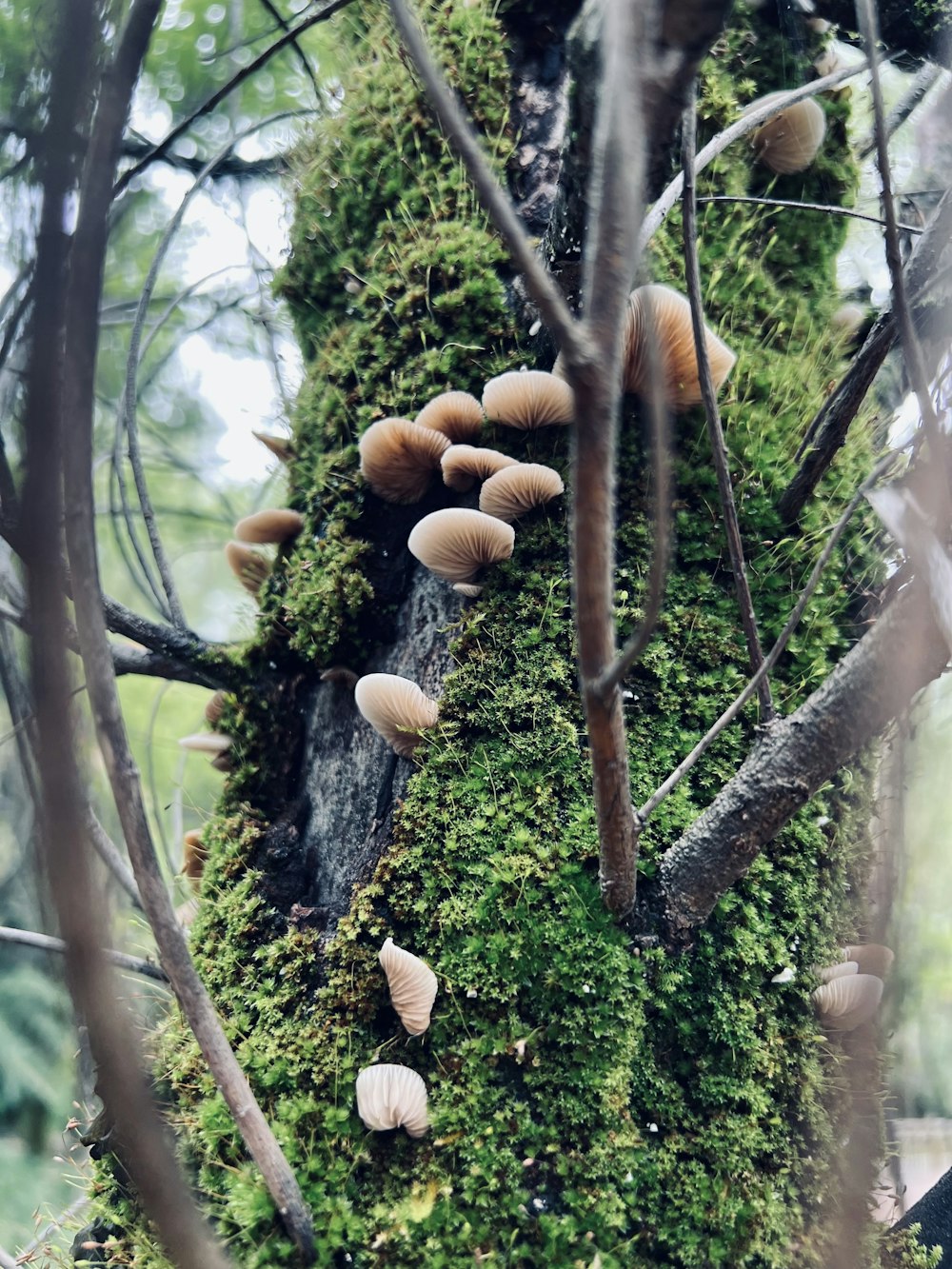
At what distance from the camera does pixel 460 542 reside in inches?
72.3

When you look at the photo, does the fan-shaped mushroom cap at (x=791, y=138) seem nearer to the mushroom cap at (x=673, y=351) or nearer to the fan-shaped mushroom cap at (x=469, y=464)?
the mushroom cap at (x=673, y=351)

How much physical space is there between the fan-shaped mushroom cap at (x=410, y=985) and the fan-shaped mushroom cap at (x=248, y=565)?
1.43 metres

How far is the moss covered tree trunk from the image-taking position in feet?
4.58

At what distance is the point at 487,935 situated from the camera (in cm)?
154

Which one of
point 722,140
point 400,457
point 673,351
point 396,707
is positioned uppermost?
point 722,140

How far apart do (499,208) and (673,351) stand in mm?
1309

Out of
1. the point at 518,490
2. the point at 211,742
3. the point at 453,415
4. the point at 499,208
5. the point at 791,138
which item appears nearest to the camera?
the point at 499,208

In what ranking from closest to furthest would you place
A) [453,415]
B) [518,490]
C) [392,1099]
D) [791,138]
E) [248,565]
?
[392,1099] → [518,490] → [453,415] → [791,138] → [248,565]

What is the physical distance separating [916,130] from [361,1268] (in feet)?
14.7

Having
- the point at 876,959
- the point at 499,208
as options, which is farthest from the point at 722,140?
the point at 876,959

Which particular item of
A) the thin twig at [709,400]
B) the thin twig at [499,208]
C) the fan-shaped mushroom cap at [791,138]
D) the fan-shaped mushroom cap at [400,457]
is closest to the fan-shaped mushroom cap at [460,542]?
the fan-shaped mushroom cap at [400,457]

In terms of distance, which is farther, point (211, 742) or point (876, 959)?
point (211, 742)

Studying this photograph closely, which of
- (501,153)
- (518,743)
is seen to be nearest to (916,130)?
(501,153)

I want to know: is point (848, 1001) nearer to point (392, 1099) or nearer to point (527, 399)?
point (392, 1099)
